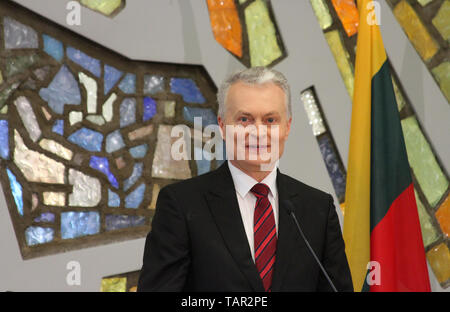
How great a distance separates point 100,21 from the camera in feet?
8.91

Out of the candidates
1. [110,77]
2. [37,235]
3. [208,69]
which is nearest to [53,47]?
[110,77]

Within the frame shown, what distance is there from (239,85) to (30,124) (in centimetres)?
170

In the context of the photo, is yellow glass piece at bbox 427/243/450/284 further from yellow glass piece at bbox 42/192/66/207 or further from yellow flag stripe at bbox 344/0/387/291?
yellow glass piece at bbox 42/192/66/207

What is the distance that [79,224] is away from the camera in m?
2.67

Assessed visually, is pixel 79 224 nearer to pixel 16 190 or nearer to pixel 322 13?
pixel 16 190

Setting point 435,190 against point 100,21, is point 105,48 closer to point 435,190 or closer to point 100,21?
point 100,21

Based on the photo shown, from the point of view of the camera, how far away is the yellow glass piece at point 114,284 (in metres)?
2.68

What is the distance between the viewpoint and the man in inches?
43.9

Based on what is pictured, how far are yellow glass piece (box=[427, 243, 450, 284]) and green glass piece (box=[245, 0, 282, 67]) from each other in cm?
143

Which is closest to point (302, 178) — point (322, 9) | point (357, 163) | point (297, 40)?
point (357, 163)

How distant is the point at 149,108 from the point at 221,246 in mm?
1797

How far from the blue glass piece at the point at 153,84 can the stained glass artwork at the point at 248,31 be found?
0.38 metres

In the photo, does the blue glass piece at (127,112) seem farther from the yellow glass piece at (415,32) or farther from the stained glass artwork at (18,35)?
the yellow glass piece at (415,32)

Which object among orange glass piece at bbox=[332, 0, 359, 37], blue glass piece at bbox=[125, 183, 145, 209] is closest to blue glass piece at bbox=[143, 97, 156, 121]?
blue glass piece at bbox=[125, 183, 145, 209]
